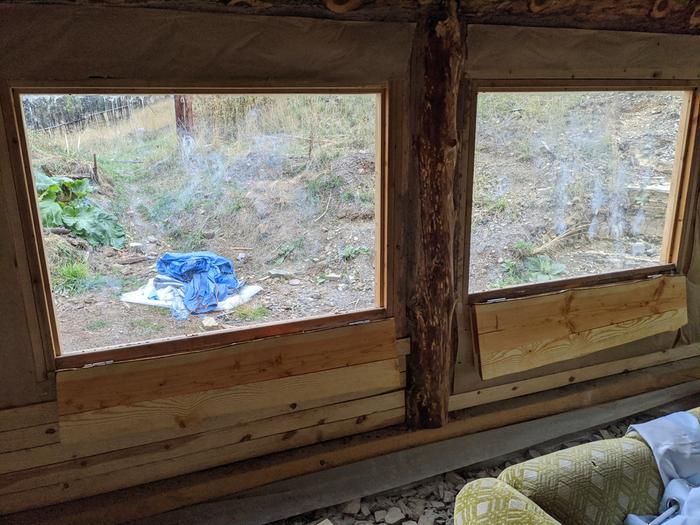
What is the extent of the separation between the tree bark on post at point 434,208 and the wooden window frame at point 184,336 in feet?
0.50

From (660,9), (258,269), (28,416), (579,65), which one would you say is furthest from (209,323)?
(660,9)

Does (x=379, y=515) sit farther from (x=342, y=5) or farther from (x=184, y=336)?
(x=342, y=5)

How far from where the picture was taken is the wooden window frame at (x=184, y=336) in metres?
1.81

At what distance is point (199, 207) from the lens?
209 cm

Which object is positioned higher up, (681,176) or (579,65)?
(579,65)

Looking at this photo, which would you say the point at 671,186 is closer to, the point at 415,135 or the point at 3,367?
the point at 415,135

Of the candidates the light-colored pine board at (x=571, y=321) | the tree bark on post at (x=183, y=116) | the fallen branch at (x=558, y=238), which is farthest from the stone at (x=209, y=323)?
the fallen branch at (x=558, y=238)

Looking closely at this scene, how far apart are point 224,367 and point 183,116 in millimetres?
1018

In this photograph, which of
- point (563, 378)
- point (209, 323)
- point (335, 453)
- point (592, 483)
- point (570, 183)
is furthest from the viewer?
point (563, 378)

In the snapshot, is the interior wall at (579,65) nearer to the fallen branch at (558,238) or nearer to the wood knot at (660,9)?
the wood knot at (660,9)

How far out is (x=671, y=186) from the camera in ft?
9.95

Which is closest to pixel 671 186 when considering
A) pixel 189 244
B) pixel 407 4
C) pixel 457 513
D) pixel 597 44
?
pixel 597 44

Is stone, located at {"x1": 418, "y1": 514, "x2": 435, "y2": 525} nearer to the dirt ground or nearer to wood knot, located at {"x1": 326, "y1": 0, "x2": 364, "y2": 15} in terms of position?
the dirt ground

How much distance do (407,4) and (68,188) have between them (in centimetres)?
148
